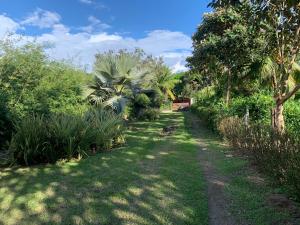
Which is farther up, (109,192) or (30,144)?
(30,144)

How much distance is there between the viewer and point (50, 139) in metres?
9.22

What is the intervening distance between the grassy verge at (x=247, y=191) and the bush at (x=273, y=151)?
0.27 meters

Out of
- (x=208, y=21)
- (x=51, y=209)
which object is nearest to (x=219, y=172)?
(x=51, y=209)

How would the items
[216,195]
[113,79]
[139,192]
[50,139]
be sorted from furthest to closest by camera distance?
[113,79], [50,139], [139,192], [216,195]

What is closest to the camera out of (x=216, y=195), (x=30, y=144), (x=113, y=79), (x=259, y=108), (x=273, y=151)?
(x=216, y=195)

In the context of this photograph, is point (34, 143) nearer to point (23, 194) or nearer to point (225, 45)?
point (23, 194)

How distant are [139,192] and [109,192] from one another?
0.53 m

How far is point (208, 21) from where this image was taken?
58.3 ft

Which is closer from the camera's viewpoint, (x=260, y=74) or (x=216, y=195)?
(x=216, y=195)

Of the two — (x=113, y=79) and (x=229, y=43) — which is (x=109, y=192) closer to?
(x=113, y=79)

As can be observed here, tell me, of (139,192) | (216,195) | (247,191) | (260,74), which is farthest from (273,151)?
(260,74)

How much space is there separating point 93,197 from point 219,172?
2.99m

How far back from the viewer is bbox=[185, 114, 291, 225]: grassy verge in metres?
4.93

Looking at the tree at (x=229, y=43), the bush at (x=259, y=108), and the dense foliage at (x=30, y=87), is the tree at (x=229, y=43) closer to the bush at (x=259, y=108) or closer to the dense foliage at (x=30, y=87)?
the bush at (x=259, y=108)
